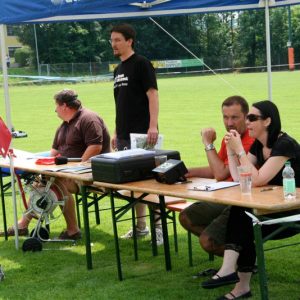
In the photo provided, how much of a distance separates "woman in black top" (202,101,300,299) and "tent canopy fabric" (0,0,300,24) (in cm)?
188

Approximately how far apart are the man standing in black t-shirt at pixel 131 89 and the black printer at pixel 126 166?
101 cm

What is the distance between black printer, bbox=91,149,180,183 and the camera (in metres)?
4.80

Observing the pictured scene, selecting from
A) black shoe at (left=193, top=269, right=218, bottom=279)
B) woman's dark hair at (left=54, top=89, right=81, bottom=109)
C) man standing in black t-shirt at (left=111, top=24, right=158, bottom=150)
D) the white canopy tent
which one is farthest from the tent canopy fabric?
black shoe at (left=193, top=269, right=218, bottom=279)

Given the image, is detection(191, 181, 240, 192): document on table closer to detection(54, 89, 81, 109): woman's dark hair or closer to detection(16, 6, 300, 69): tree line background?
detection(54, 89, 81, 109): woman's dark hair

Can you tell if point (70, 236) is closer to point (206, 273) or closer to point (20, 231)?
point (20, 231)

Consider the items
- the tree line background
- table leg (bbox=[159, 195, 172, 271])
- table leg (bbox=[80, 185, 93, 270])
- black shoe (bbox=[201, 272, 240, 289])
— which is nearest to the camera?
black shoe (bbox=[201, 272, 240, 289])

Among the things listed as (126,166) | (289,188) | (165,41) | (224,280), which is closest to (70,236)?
(126,166)

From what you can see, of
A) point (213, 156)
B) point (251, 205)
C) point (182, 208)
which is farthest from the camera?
point (182, 208)

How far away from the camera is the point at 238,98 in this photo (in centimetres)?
480

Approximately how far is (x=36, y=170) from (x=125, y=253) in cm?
103

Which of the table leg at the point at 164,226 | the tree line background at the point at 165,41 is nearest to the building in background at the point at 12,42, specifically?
the tree line background at the point at 165,41

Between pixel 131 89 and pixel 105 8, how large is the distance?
0.79 metres

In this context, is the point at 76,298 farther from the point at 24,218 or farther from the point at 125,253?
the point at 24,218

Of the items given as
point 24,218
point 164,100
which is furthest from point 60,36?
point 24,218
